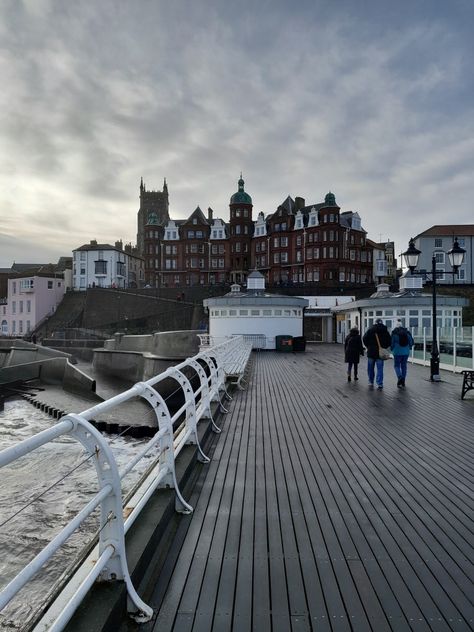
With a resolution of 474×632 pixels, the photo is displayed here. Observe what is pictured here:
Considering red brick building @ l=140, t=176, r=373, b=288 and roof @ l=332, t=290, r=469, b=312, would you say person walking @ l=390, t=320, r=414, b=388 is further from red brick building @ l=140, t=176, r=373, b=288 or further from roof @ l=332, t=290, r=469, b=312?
red brick building @ l=140, t=176, r=373, b=288

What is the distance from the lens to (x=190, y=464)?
500cm

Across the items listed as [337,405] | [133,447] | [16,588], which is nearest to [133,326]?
[133,447]

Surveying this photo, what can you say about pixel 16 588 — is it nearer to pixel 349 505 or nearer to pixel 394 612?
pixel 394 612

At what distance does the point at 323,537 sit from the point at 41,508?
20.2 feet

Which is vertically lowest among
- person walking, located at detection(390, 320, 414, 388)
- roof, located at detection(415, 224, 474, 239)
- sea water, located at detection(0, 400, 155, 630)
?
sea water, located at detection(0, 400, 155, 630)

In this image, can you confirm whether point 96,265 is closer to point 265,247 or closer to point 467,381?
point 265,247

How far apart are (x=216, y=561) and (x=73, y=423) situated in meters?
1.66

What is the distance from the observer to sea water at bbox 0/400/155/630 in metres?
4.66

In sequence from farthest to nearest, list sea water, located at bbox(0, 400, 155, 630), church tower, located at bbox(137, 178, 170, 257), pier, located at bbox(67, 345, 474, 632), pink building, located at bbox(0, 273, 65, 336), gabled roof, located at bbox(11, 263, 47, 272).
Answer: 1. church tower, located at bbox(137, 178, 170, 257)
2. gabled roof, located at bbox(11, 263, 47, 272)
3. pink building, located at bbox(0, 273, 65, 336)
4. sea water, located at bbox(0, 400, 155, 630)
5. pier, located at bbox(67, 345, 474, 632)

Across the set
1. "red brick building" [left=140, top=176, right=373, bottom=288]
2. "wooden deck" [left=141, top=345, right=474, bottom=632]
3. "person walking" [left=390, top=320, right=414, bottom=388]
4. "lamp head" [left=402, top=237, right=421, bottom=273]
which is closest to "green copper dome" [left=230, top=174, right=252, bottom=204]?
"red brick building" [left=140, top=176, right=373, bottom=288]

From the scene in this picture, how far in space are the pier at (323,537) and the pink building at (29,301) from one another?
216 feet

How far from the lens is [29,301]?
66.7m

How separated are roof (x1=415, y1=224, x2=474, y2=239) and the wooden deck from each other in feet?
213

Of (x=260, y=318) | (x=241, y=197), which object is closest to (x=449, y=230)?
(x=241, y=197)
